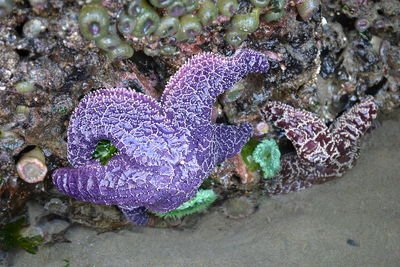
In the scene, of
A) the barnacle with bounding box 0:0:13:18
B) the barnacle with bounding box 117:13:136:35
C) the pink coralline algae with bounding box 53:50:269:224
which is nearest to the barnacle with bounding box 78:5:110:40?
the barnacle with bounding box 117:13:136:35

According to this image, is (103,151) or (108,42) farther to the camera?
(103,151)

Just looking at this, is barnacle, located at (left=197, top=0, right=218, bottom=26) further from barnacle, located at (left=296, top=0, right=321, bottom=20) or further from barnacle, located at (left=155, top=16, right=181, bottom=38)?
barnacle, located at (left=296, top=0, right=321, bottom=20)

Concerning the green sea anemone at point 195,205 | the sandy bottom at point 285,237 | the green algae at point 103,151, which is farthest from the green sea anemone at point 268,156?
the green algae at point 103,151

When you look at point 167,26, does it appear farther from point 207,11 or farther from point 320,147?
point 320,147

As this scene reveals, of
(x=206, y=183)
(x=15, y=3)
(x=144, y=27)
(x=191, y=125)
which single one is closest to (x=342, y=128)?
(x=206, y=183)

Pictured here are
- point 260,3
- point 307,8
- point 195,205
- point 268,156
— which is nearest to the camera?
point 260,3

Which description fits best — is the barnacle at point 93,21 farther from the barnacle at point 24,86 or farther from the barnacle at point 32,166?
the barnacle at point 32,166

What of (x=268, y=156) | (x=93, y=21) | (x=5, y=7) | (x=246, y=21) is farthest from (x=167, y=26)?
(x=268, y=156)
